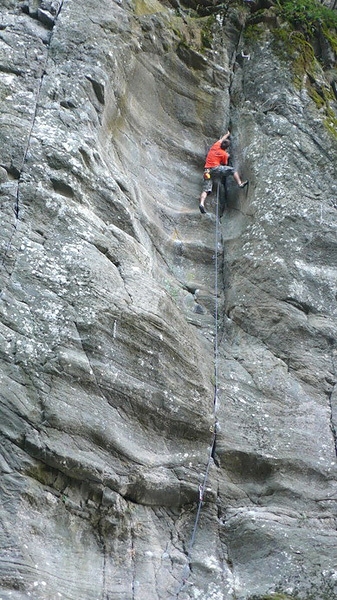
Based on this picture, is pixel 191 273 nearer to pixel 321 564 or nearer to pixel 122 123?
pixel 122 123

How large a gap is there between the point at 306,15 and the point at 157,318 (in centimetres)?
842

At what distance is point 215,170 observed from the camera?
1306cm

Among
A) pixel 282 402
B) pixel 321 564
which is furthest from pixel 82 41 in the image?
pixel 321 564

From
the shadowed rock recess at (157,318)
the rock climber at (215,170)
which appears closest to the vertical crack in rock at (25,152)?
the shadowed rock recess at (157,318)

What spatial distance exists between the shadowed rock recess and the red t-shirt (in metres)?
0.36

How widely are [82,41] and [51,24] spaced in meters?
0.62

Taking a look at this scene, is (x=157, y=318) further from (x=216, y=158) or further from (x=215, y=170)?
(x=216, y=158)

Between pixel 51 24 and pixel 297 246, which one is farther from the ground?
pixel 51 24

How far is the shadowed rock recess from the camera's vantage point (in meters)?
8.58

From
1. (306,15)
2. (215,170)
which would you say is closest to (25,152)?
(215,170)

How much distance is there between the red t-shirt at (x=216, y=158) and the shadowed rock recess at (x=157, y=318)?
0.36 m

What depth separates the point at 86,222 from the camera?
33.9 feet

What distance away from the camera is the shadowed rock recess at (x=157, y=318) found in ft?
28.1

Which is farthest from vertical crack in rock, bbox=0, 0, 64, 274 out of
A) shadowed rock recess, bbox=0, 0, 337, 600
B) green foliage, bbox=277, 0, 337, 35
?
green foliage, bbox=277, 0, 337, 35
